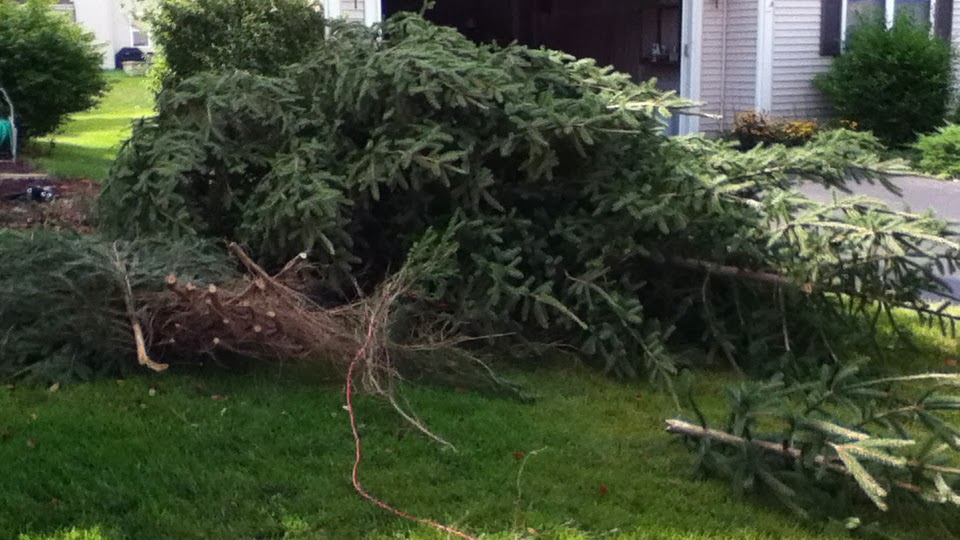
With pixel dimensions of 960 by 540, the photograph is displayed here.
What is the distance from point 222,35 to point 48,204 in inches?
166

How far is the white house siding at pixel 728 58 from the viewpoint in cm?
1664

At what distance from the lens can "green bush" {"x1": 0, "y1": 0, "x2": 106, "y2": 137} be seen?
45.6ft

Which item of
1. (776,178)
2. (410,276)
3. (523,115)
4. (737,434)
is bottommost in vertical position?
(737,434)

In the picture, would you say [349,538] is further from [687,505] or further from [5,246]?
[5,246]

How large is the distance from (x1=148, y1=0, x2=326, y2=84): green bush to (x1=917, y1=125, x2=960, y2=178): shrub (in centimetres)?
811

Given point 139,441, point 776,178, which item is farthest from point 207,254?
point 776,178

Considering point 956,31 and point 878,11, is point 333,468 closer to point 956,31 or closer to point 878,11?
point 878,11

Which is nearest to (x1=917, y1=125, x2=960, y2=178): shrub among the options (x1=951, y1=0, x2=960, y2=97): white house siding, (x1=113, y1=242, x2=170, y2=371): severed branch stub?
(x1=951, y1=0, x2=960, y2=97): white house siding

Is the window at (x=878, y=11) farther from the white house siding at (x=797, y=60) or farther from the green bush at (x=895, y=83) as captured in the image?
the white house siding at (x=797, y=60)

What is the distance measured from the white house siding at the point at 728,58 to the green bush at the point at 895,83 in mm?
1324

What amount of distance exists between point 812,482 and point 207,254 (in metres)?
3.11

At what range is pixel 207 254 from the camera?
211 inches

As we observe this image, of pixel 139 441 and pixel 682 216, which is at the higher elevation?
pixel 682 216

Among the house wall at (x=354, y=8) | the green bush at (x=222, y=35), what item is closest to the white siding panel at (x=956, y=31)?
the house wall at (x=354, y=8)
